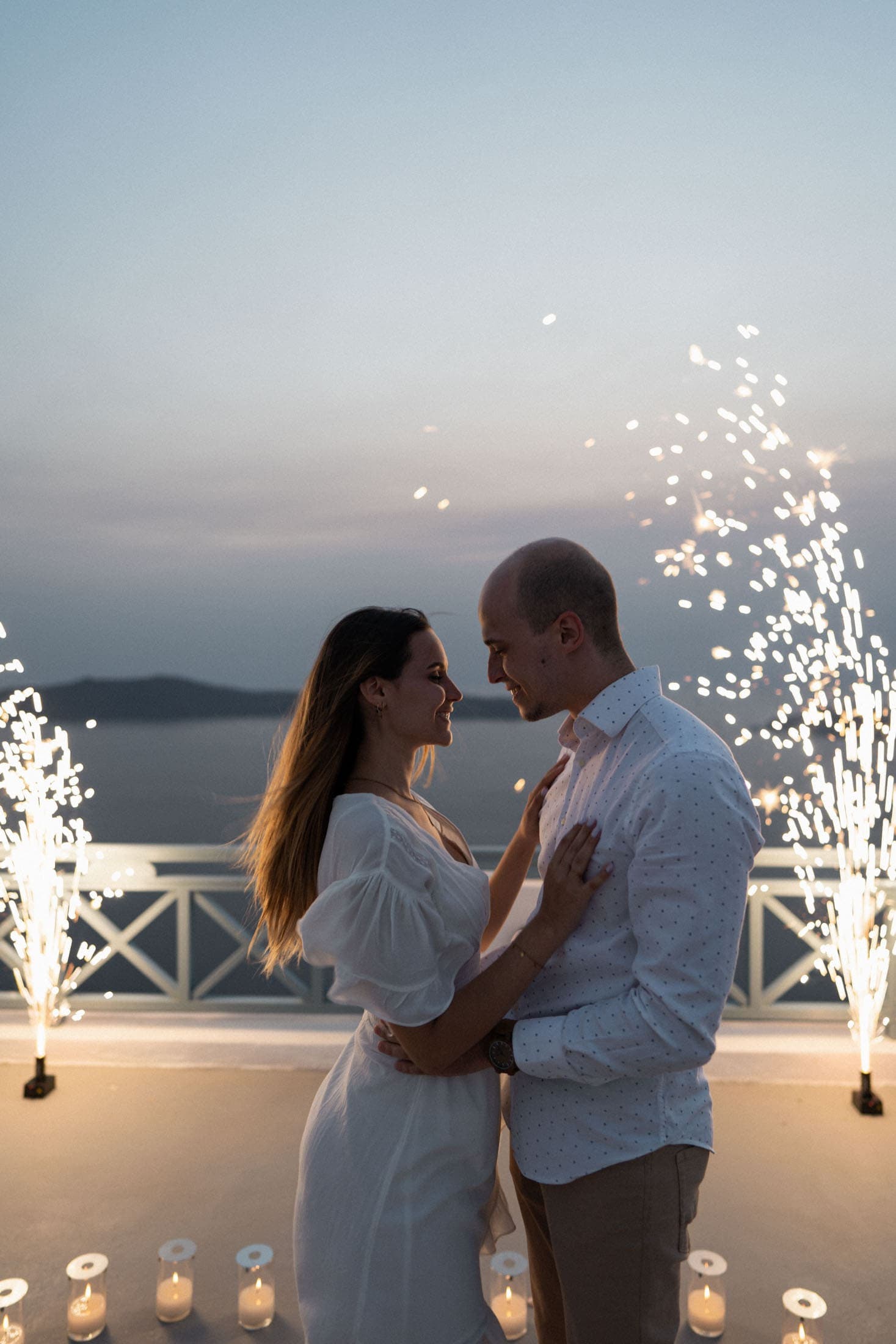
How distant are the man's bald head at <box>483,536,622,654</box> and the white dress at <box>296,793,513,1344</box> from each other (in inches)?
15.2

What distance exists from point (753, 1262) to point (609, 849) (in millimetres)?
2112

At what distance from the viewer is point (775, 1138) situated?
11.4ft

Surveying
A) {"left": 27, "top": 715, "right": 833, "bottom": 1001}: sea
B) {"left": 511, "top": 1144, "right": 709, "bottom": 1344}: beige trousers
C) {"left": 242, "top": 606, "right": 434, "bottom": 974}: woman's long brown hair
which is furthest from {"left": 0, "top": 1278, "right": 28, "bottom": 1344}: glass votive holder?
{"left": 27, "top": 715, "right": 833, "bottom": 1001}: sea

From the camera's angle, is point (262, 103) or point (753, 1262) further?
point (262, 103)

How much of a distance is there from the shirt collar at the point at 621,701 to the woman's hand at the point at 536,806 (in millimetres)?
433

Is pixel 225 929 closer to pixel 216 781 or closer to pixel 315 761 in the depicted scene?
pixel 315 761

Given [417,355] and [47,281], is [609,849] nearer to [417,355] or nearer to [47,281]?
[47,281]

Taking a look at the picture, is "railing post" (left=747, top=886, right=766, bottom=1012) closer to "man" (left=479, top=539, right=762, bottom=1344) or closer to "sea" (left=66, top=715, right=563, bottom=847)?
"man" (left=479, top=539, right=762, bottom=1344)

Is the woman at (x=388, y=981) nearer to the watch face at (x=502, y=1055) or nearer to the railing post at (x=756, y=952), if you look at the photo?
the watch face at (x=502, y=1055)

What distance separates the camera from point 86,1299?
7.92 feet

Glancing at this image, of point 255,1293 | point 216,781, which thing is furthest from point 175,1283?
point 216,781

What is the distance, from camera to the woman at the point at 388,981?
1.37 metres

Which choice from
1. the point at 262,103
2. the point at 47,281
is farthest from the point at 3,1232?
the point at 262,103

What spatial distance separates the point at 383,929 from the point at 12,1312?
71.9 inches
